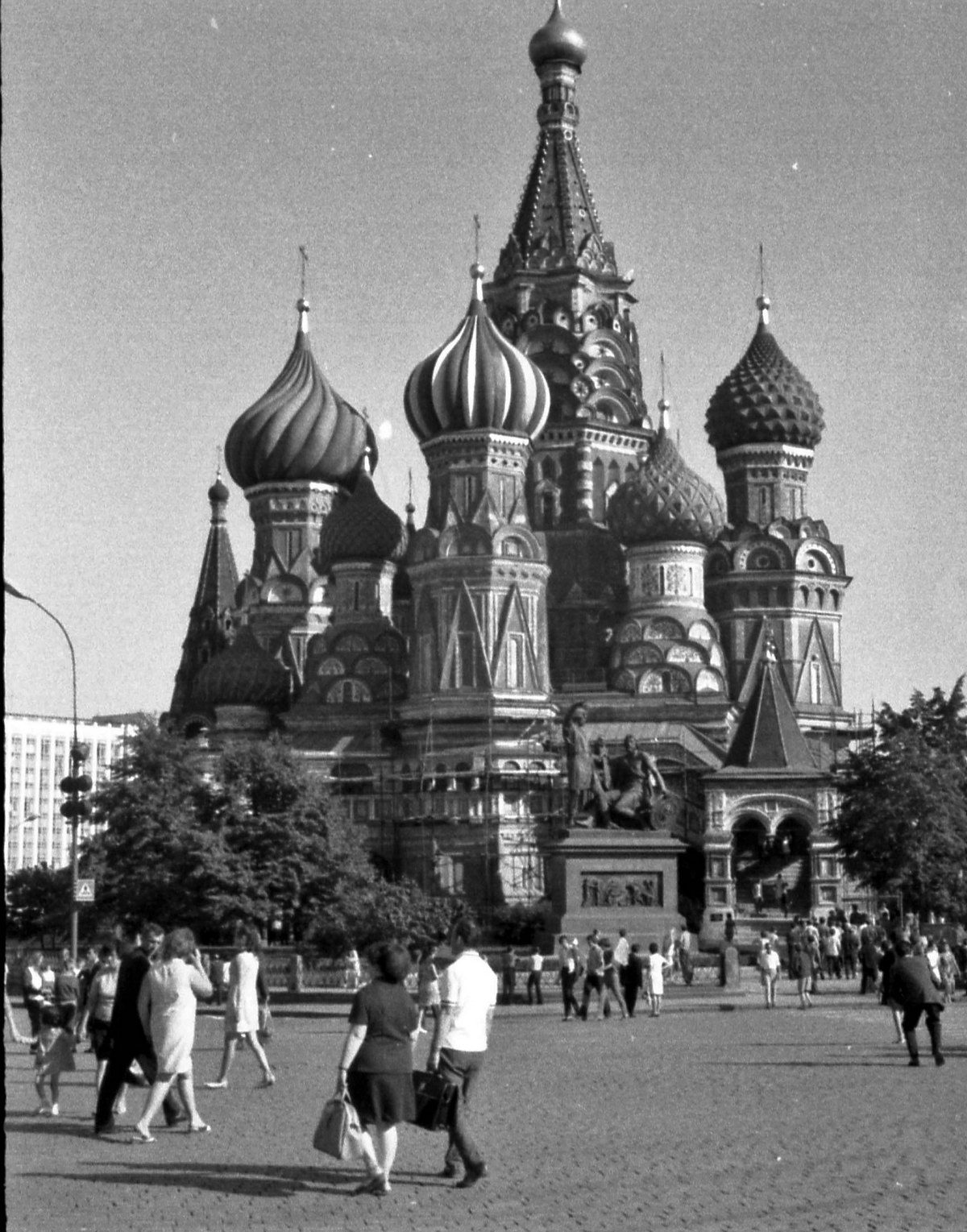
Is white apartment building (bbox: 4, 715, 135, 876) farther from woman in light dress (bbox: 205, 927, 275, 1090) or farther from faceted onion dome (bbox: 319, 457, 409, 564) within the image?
woman in light dress (bbox: 205, 927, 275, 1090)

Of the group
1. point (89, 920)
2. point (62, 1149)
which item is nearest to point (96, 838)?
point (89, 920)

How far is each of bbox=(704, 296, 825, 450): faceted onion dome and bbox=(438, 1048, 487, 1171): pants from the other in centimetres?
8591

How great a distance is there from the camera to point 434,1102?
14023mm

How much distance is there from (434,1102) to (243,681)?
83.3m

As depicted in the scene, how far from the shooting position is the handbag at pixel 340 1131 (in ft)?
43.7

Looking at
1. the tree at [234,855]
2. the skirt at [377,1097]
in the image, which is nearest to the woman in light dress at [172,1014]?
the skirt at [377,1097]

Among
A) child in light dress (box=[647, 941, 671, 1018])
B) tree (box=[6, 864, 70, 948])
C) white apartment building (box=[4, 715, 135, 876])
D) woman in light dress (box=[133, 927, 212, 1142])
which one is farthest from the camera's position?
tree (box=[6, 864, 70, 948])

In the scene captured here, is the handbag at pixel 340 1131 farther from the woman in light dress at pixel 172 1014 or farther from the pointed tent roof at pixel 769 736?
the pointed tent roof at pixel 769 736

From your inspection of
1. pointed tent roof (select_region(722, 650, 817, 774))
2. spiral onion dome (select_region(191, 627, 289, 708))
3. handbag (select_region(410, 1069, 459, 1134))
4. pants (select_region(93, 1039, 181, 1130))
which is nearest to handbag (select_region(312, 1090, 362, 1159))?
handbag (select_region(410, 1069, 459, 1134))

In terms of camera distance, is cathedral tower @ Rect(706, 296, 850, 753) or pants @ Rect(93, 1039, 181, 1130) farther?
cathedral tower @ Rect(706, 296, 850, 753)

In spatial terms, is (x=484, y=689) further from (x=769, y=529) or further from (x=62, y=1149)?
(x=62, y=1149)

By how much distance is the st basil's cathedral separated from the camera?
270ft

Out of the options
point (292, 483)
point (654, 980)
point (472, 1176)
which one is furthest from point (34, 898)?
point (472, 1176)

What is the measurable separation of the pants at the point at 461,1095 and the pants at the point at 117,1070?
294cm
